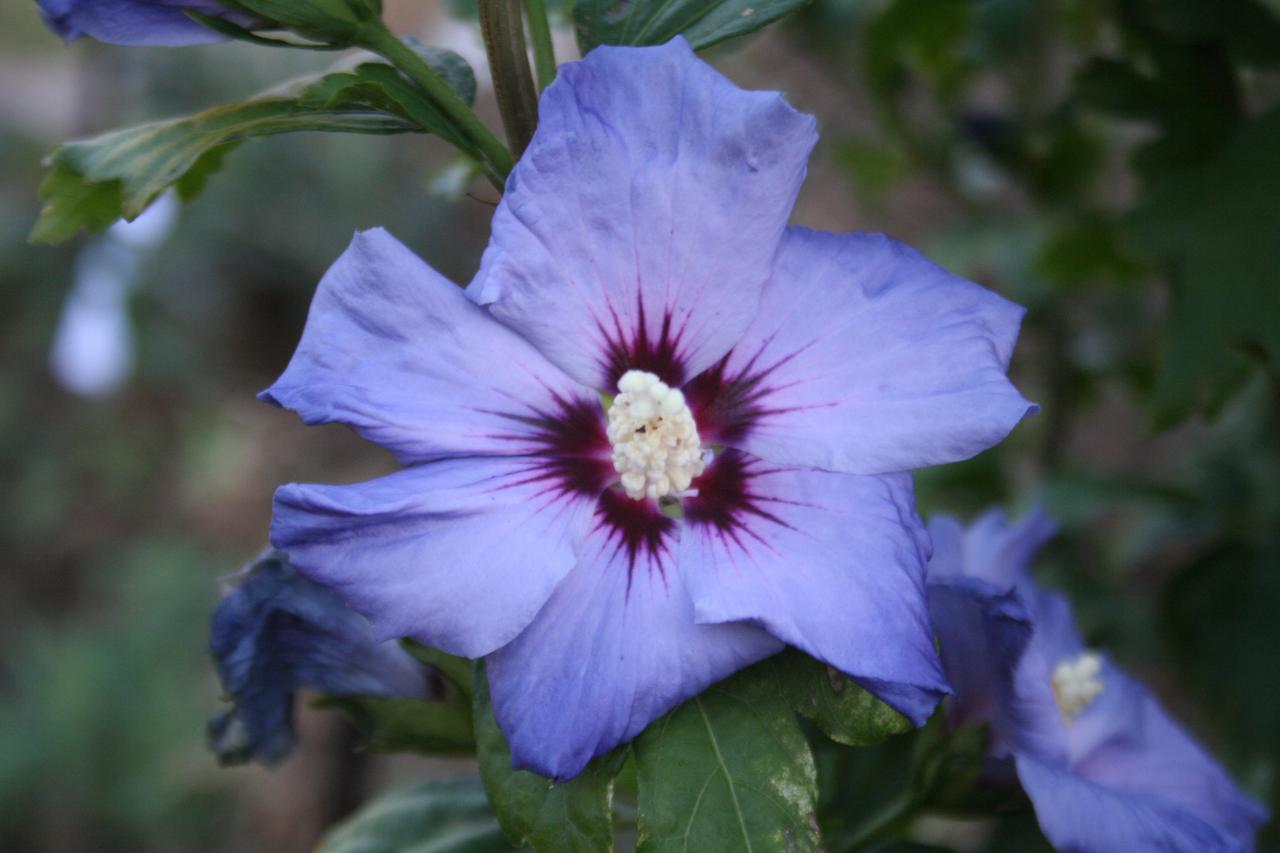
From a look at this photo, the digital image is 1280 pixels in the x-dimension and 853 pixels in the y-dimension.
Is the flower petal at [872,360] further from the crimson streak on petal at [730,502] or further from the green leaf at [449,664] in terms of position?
the green leaf at [449,664]

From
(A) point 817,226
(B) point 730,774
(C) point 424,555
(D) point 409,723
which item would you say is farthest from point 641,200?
(A) point 817,226

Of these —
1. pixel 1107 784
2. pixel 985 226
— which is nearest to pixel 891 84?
pixel 985 226

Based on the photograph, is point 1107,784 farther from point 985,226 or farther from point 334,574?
point 985,226

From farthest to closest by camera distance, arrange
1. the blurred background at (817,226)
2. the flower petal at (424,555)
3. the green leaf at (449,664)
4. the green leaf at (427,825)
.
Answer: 1. the blurred background at (817,226)
2. the green leaf at (427,825)
3. the green leaf at (449,664)
4. the flower petal at (424,555)

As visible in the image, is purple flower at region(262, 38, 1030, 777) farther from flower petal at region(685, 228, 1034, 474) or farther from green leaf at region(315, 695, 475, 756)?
green leaf at region(315, 695, 475, 756)

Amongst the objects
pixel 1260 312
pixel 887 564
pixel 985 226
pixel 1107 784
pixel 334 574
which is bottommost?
pixel 985 226

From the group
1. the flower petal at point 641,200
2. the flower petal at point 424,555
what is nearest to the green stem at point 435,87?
the flower petal at point 641,200
